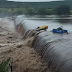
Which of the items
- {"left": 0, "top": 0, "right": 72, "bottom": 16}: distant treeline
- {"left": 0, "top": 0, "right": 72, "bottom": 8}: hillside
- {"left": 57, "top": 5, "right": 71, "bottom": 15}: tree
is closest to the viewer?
{"left": 57, "top": 5, "right": 71, "bottom": 15}: tree

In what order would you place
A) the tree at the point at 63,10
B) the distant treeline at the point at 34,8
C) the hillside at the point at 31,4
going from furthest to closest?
the hillside at the point at 31,4, the distant treeline at the point at 34,8, the tree at the point at 63,10

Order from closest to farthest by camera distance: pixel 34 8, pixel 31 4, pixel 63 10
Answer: pixel 63 10
pixel 34 8
pixel 31 4

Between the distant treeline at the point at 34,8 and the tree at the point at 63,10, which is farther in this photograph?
the distant treeline at the point at 34,8

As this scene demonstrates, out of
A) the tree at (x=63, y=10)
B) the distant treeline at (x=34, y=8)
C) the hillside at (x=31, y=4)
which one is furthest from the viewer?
the hillside at (x=31, y=4)

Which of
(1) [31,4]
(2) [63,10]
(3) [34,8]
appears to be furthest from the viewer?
(1) [31,4]

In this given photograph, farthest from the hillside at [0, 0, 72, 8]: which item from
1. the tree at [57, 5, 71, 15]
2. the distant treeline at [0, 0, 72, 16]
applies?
the tree at [57, 5, 71, 15]

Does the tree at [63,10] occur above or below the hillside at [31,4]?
below

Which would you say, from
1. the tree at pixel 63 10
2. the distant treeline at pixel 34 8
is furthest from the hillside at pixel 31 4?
the tree at pixel 63 10

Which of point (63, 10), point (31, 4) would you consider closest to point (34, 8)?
point (31, 4)

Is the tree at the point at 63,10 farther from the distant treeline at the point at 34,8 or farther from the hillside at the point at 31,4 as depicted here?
the hillside at the point at 31,4

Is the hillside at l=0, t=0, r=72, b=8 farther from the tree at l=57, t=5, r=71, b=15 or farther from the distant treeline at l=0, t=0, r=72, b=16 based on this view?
the tree at l=57, t=5, r=71, b=15

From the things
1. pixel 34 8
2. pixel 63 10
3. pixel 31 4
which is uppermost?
pixel 31 4

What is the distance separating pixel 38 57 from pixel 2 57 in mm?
2427

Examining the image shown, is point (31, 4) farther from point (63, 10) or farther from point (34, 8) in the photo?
point (63, 10)
